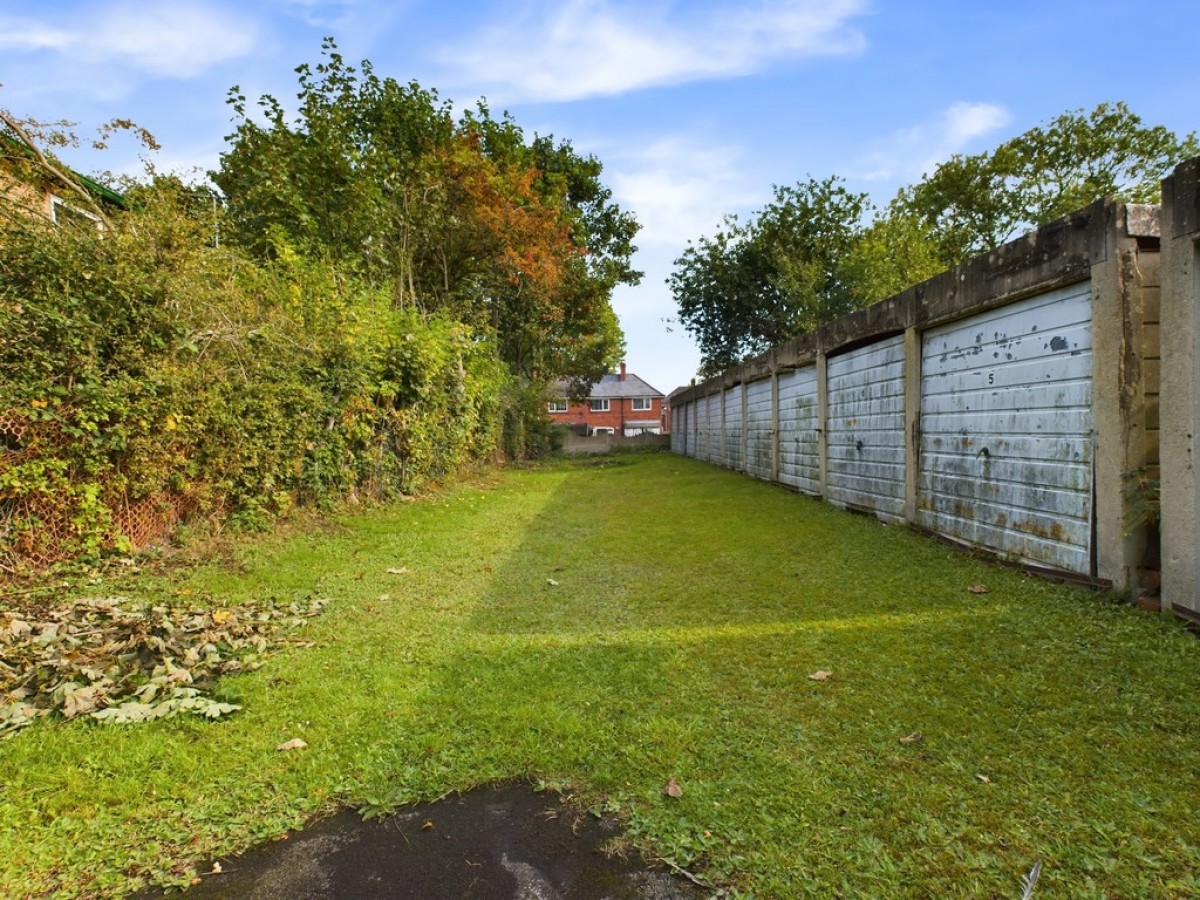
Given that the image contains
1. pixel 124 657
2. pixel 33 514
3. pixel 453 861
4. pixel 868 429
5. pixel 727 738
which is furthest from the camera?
pixel 868 429

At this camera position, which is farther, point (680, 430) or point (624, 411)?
point (624, 411)

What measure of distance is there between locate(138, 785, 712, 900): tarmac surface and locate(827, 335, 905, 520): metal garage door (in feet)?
18.5

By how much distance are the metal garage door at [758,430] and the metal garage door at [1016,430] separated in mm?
5457

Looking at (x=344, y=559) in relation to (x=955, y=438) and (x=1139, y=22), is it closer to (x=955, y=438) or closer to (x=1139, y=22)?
(x=955, y=438)

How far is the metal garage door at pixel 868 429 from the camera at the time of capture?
6.46 meters

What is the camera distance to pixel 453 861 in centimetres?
177

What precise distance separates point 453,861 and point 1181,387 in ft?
13.7

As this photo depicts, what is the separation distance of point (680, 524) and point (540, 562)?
2309 mm

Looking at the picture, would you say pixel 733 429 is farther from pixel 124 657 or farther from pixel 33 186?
pixel 124 657

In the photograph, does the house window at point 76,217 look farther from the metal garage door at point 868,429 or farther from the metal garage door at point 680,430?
the metal garage door at point 680,430

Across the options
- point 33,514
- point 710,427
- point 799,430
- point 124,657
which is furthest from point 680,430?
Answer: point 124,657

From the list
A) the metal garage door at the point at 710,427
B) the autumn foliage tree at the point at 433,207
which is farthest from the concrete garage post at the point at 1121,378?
the metal garage door at the point at 710,427

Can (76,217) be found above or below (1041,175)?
below

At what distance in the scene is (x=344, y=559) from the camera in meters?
5.52
